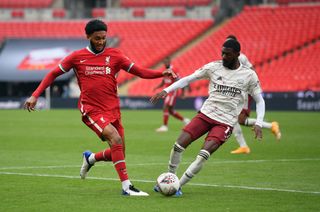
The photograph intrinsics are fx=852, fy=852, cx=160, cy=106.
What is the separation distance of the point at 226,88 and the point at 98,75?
6.23ft

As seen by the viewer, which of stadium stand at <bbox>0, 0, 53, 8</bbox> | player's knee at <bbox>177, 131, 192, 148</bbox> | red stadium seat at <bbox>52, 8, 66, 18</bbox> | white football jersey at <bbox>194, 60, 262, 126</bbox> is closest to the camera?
player's knee at <bbox>177, 131, 192, 148</bbox>

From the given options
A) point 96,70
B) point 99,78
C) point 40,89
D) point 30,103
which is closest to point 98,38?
point 96,70

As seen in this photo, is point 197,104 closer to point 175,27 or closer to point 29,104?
point 175,27

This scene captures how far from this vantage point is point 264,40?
4916 centimetres

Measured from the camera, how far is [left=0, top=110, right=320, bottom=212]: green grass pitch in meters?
11.3

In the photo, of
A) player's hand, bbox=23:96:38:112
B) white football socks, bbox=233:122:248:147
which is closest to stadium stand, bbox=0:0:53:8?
white football socks, bbox=233:122:248:147

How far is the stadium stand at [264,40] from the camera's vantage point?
46719 millimetres

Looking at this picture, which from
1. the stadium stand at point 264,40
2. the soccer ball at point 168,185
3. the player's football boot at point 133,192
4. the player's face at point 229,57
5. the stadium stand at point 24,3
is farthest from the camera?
→ the stadium stand at point 24,3

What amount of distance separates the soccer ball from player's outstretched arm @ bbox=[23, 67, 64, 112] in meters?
2.17

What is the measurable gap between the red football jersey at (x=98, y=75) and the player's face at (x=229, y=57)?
4.60 ft

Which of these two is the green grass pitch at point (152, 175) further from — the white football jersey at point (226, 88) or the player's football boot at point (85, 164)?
the white football jersey at point (226, 88)

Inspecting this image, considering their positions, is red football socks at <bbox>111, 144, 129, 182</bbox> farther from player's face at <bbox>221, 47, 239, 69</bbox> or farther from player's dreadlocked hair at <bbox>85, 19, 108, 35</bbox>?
player's face at <bbox>221, 47, 239, 69</bbox>

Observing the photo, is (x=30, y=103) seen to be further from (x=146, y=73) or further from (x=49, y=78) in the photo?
(x=146, y=73)

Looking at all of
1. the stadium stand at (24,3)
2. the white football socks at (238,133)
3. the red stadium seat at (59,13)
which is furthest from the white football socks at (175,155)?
the stadium stand at (24,3)
